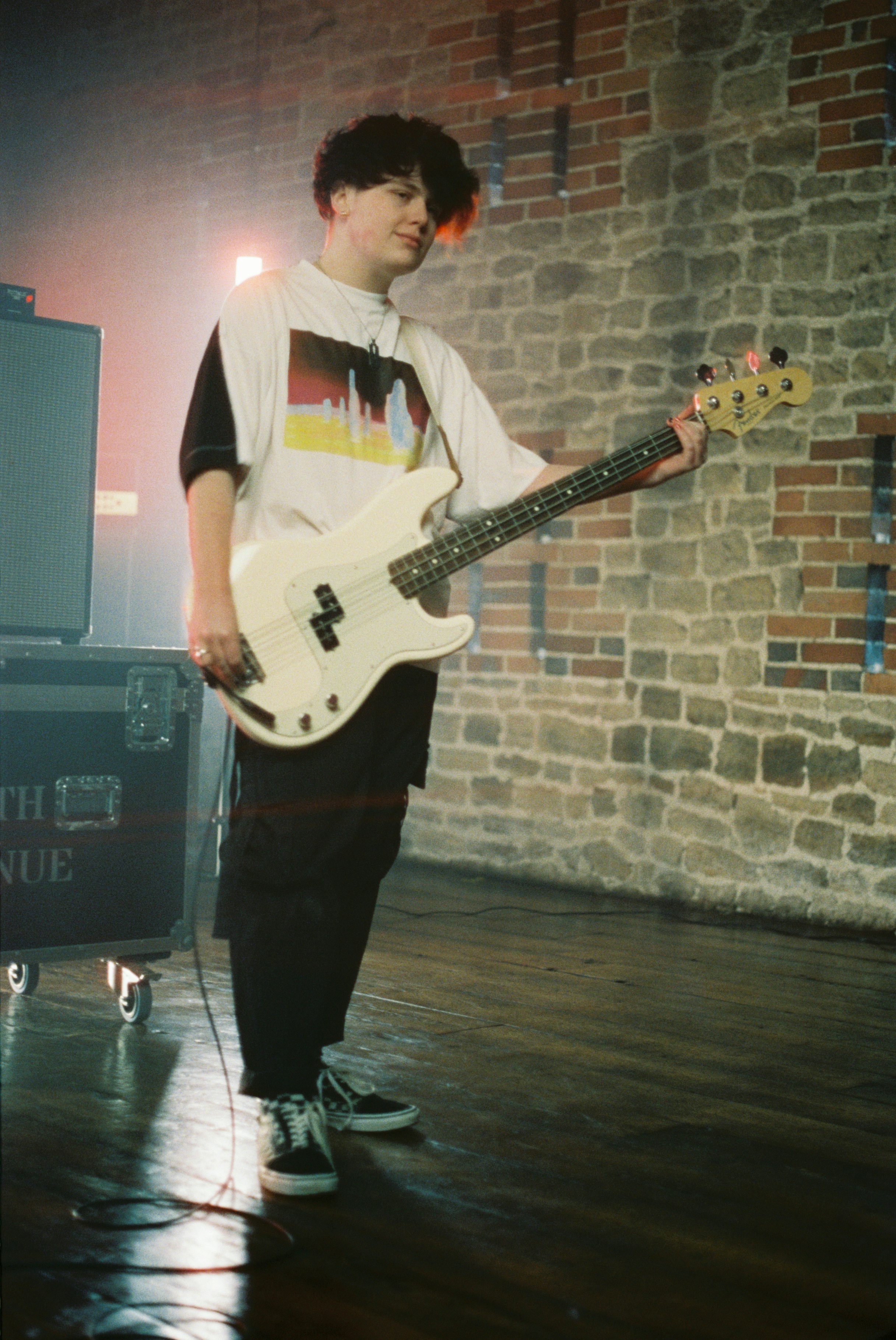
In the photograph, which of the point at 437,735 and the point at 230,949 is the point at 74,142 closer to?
Answer: the point at 437,735

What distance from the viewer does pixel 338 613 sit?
211cm

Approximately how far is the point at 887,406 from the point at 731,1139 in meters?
2.91

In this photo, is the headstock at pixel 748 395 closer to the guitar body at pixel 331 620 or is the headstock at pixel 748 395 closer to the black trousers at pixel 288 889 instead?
the guitar body at pixel 331 620

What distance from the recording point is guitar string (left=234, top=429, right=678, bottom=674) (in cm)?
210

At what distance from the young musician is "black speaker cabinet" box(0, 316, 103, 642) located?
38.4 inches

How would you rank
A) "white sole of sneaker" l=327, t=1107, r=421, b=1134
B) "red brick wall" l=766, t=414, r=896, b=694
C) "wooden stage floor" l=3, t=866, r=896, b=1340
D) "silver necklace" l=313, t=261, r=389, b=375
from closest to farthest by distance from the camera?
"wooden stage floor" l=3, t=866, r=896, b=1340, "silver necklace" l=313, t=261, r=389, b=375, "white sole of sneaker" l=327, t=1107, r=421, b=1134, "red brick wall" l=766, t=414, r=896, b=694

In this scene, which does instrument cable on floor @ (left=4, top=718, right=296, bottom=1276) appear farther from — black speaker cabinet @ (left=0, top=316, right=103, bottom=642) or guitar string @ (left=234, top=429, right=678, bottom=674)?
black speaker cabinet @ (left=0, top=316, right=103, bottom=642)

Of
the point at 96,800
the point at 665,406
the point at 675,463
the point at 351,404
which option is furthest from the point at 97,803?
the point at 665,406

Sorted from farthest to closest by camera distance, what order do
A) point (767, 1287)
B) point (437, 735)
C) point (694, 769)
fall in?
point (437, 735)
point (694, 769)
point (767, 1287)

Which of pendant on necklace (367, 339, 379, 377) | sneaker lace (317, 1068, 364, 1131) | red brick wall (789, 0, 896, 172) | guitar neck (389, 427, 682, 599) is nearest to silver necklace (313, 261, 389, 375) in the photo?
pendant on necklace (367, 339, 379, 377)

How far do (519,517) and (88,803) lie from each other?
1253 mm

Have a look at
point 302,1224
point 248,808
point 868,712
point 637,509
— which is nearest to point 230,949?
point 248,808

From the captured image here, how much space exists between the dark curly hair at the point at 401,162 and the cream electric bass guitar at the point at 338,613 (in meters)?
0.44

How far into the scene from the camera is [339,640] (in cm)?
211
